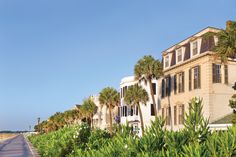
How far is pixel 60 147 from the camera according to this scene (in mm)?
18516

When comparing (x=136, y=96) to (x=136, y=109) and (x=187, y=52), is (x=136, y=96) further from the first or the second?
(x=187, y=52)

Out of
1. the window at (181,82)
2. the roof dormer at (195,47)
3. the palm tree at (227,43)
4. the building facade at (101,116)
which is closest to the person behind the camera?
the palm tree at (227,43)

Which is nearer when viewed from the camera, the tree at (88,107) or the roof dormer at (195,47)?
the roof dormer at (195,47)

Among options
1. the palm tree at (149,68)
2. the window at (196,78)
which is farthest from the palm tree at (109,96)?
the window at (196,78)

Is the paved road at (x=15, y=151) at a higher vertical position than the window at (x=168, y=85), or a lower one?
lower

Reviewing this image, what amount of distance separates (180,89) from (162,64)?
7.24 meters

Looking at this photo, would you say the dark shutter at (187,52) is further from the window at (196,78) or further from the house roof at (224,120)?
the house roof at (224,120)

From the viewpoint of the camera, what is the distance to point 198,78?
125ft

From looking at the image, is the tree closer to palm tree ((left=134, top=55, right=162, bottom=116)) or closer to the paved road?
the paved road

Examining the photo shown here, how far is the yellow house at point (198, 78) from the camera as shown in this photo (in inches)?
1451

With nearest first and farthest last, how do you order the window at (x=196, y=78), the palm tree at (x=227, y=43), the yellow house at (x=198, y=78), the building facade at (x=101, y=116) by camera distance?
the palm tree at (x=227, y=43)
the yellow house at (x=198, y=78)
the window at (x=196, y=78)
the building facade at (x=101, y=116)

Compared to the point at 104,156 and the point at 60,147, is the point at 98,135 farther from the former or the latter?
the point at 104,156

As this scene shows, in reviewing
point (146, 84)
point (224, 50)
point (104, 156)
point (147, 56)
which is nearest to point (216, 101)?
point (224, 50)

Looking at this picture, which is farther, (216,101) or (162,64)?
(162,64)
